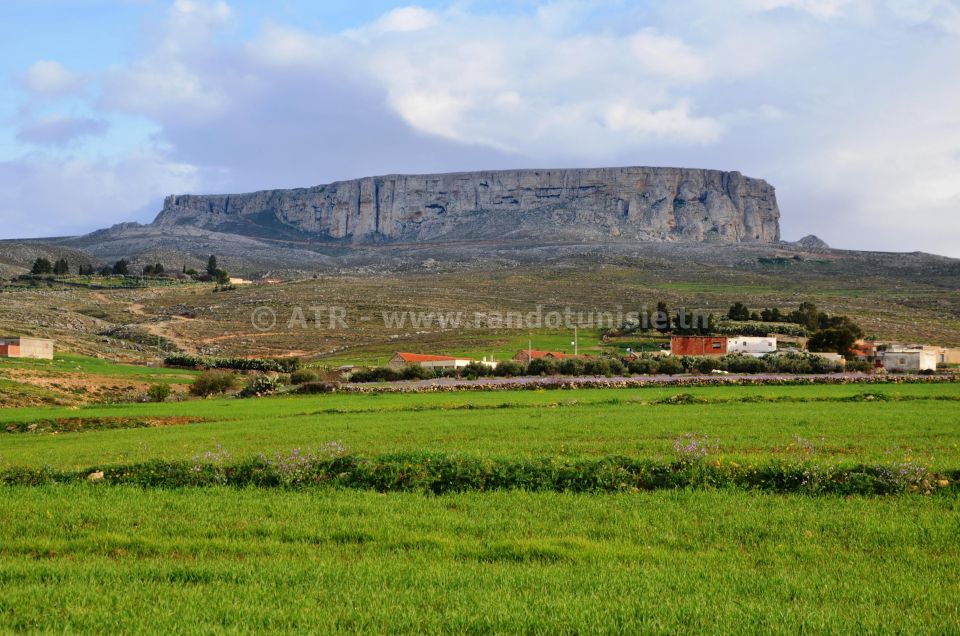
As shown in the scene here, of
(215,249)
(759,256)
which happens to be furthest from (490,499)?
(215,249)

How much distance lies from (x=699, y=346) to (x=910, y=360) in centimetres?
1680

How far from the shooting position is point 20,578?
24.4ft

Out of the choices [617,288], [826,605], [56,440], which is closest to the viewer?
[826,605]

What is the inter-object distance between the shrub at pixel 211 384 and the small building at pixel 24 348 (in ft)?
44.3

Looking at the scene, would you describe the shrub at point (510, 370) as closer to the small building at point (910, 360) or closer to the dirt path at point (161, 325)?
the small building at point (910, 360)

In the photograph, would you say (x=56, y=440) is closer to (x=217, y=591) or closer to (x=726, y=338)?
(x=217, y=591)

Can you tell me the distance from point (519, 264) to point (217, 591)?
150002 mm

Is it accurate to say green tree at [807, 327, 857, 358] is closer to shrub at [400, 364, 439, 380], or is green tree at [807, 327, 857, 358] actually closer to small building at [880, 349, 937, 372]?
small building at [880, 349, 937, 372]

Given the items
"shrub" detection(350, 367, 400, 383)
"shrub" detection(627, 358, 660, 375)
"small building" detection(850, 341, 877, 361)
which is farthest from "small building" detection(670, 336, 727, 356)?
"shrub" detection(350, 367, 400, 383)

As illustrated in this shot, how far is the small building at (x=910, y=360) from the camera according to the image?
58375 mm

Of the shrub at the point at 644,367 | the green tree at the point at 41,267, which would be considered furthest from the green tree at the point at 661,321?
the green tree at the point at 41,267

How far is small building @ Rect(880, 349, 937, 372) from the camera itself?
58.4 m

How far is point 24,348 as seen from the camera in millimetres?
53375

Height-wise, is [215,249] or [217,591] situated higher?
[215,249]
